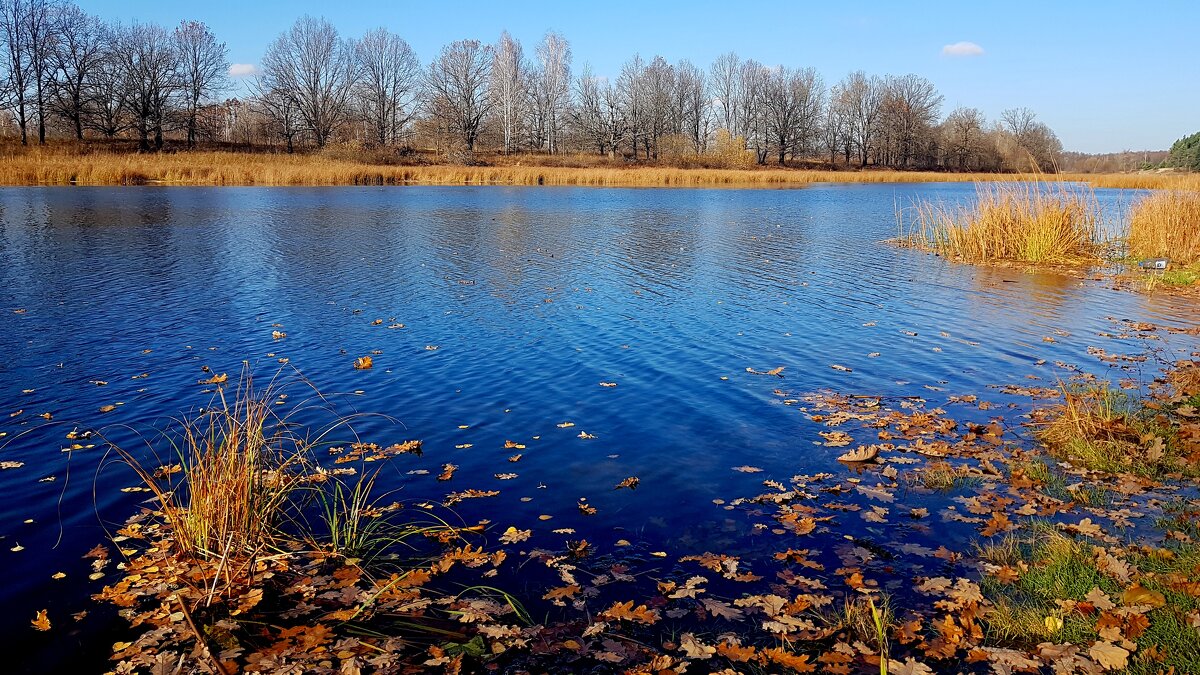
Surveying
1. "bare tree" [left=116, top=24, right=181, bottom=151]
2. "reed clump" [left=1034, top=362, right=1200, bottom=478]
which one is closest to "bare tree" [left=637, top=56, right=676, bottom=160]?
"bare tree" [left=116, top=24, right=181, bottom=151]

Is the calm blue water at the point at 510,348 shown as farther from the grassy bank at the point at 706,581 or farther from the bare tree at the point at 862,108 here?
the bare tree at the point at 862,108

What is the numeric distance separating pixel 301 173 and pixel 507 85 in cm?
4196

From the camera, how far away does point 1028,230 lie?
2159cm

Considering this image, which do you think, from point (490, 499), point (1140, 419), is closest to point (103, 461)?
point (490, 499)

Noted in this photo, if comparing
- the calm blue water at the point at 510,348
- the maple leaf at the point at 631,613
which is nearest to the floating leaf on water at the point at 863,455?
the calm blue water at the point at 510,348

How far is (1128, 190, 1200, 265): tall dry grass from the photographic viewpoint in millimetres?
20188

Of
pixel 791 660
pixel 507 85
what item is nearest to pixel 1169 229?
pixel 791 660

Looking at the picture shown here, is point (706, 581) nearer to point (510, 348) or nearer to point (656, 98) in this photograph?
point (510, 348)

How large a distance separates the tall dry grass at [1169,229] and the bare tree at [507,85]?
2850 inches

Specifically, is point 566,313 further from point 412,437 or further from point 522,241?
point 522,241

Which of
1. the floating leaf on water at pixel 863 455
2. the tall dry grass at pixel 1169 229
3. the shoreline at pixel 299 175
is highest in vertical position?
the shoreline at pixel 299 175

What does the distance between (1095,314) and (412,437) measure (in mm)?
13411

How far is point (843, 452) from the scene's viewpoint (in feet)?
24.4

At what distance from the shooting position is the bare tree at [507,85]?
8669 centimetres
